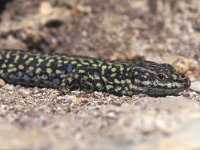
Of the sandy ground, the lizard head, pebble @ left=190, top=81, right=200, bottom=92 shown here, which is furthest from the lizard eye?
pebble @ left=190, top=81, right=200, bottom=92

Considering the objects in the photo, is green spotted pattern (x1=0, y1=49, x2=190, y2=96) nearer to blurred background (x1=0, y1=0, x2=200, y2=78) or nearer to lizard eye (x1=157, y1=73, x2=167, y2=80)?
lizard eye (x1=157, y1=73, x2=167, y2=80)

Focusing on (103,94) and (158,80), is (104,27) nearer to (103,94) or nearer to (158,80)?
(103,94)

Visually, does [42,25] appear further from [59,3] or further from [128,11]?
[128,11]

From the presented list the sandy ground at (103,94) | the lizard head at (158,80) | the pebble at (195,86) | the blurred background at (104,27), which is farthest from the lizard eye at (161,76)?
the blurred background at (104,27)

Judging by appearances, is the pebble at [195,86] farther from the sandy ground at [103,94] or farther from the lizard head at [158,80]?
the lizard head at [158,80]

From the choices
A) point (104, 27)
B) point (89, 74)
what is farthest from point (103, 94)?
point (104, 27)

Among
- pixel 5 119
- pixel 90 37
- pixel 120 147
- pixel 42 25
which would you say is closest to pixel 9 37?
pixel 42 25

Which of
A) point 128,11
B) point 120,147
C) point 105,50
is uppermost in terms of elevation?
point 128,11
